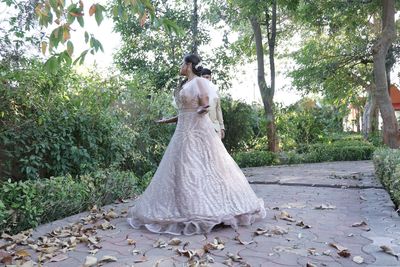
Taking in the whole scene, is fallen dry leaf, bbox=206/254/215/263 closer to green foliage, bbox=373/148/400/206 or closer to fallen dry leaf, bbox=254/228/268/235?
fallen dry leaf, bbox=254/228/268/235

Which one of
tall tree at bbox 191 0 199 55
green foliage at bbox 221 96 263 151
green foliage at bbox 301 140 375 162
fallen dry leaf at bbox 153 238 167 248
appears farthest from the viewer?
green foliage at bbox 301 140 375 162

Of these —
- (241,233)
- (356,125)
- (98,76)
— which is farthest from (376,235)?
(356,125)

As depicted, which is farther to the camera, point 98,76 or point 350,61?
point 350,61

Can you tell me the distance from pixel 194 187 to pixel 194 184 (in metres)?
0.03

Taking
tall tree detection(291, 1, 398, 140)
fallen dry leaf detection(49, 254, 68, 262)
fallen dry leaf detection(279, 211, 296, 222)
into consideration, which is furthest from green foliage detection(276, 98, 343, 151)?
fallen dry leaf detection(49, 254, 68, 262)

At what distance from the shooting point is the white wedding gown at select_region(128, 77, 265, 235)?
3502 mm

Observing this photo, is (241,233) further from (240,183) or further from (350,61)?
(350,61)

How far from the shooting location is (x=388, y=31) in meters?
9.12

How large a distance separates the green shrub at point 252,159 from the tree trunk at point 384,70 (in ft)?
9.98

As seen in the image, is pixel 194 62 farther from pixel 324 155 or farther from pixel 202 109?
pixel 324 155

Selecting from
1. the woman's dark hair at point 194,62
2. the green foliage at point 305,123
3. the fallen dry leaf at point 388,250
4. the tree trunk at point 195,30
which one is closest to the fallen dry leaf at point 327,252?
the fallen dry leaf at point 388,250

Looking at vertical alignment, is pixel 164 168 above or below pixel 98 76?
below

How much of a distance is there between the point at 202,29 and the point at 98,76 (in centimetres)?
550

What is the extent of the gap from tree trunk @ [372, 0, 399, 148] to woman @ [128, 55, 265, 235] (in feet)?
21.7
